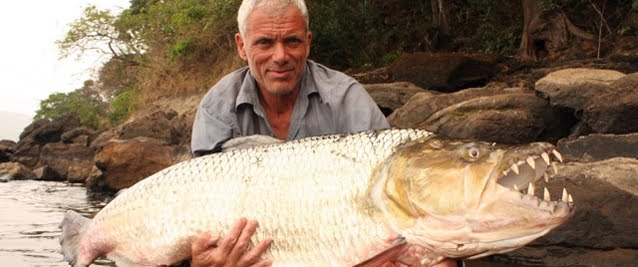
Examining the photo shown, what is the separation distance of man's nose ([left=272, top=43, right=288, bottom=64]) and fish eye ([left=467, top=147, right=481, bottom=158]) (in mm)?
1715

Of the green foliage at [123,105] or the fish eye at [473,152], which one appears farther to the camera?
the green foliage at [123,105]

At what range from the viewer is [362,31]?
2055cm

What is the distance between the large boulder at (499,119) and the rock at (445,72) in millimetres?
4028

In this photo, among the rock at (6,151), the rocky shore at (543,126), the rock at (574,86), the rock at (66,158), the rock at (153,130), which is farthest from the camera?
the rock at (6,151)

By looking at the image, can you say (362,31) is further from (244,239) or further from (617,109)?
(244,239)

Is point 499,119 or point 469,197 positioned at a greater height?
point 499,119

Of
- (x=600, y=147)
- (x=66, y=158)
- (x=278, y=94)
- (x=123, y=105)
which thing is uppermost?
(x=123, y=105)

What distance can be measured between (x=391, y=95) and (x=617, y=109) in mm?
5358

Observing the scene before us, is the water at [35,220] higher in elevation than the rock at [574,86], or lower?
lower

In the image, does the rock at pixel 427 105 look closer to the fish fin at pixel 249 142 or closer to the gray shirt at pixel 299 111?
the gray shirt at pixel 299 111

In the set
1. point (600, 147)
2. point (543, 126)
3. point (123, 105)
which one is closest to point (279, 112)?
point (600, 147)

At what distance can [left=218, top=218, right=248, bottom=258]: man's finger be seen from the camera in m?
3.16

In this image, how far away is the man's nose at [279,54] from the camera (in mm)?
4125

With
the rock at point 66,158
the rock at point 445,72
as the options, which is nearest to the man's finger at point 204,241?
the rock at point 445,72
